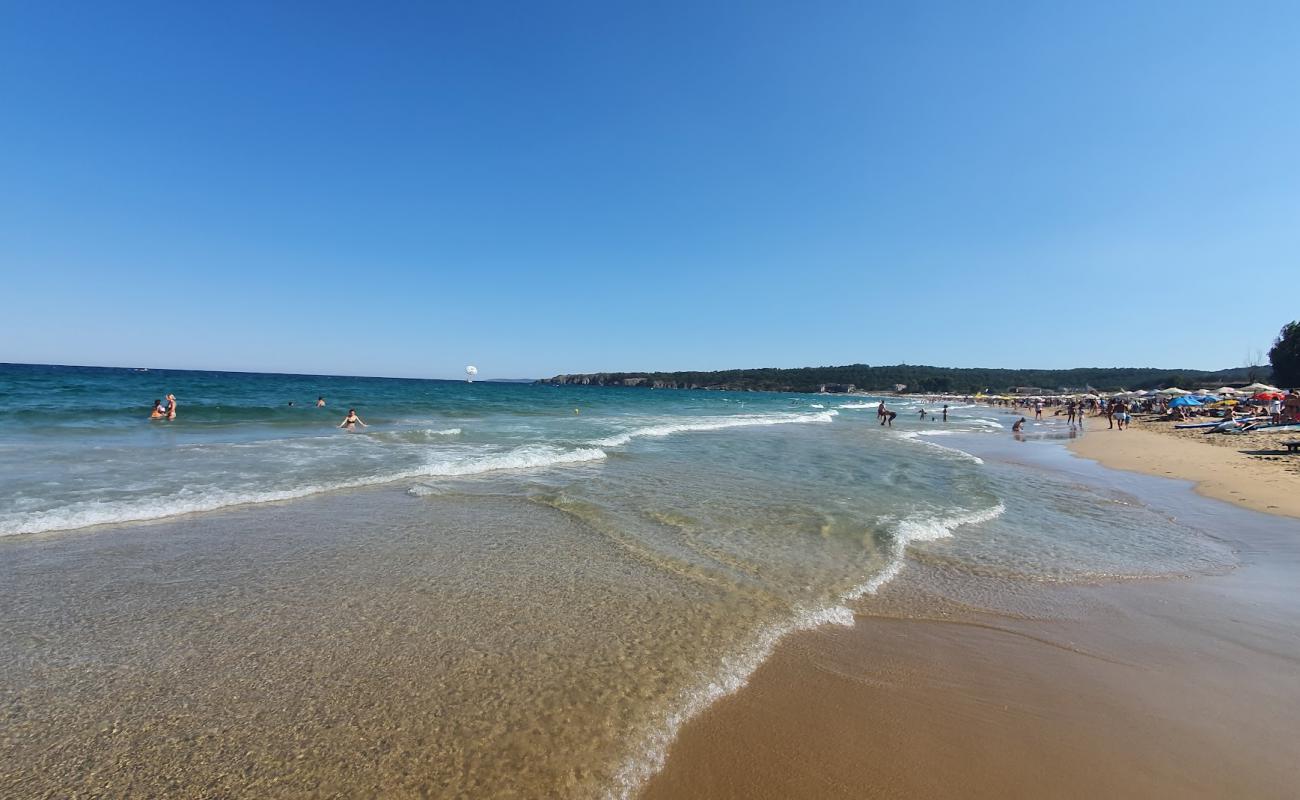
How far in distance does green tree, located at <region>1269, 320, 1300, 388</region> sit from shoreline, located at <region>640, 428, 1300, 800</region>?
353ft

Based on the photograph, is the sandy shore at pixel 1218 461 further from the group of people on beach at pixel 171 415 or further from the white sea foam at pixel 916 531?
the group of people on beach at pixel 171 415

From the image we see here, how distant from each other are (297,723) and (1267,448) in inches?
1370

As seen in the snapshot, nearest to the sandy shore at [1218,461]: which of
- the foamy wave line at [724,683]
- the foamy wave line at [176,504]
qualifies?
the foamy wave line at [724,683]

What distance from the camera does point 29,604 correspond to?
5250 mm

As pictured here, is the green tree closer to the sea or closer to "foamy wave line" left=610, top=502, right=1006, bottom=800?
the sea

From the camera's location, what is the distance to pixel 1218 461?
20.0 m

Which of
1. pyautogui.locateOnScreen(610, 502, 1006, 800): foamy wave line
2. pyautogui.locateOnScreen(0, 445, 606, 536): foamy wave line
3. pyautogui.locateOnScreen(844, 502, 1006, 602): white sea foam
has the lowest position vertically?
pyautogui.locateOnScreen(844, 502, 1006, 602): white sea foam

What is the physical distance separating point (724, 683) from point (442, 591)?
3.20 m

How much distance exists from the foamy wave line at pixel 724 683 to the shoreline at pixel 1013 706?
0.08 m

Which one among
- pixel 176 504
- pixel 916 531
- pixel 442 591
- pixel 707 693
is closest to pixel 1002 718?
pixel 707 693

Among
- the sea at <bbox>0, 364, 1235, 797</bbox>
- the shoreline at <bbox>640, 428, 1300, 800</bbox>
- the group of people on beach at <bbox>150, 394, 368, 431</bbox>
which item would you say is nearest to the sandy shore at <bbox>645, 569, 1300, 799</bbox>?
the shoreline at <bbox>640, 428, 1300, 800</bbox>

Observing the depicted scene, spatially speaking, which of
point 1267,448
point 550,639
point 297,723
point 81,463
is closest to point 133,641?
point 297,723

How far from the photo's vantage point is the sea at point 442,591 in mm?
3412

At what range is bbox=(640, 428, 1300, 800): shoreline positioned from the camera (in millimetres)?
3340
